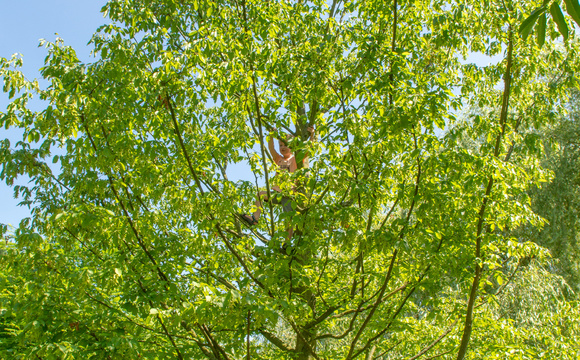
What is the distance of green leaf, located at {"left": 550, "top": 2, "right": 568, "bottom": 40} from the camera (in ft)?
3.34

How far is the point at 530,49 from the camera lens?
13.3 ft

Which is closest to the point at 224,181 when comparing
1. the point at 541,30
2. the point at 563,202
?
the point at 541,30

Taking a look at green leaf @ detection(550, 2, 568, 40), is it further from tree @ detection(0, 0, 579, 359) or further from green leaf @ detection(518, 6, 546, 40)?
tree @ detection(0, 0, 579, 359)

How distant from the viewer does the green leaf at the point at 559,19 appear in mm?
1019

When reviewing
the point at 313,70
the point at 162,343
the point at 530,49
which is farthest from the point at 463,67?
the point at 162,343

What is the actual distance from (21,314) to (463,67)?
4824 millimetres

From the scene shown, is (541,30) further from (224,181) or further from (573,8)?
(224,181)

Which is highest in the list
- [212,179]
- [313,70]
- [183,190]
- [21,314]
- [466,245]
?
[313,70]

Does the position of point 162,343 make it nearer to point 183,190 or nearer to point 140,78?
point 183,190

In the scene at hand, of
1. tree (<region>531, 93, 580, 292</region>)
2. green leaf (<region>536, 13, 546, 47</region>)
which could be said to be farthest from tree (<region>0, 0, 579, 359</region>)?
tree (<region>531, 93, 580, 292</region>)

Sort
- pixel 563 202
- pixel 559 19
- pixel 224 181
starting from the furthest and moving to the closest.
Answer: pixel 563 202 → pixel 224 181 → pixel 559 19

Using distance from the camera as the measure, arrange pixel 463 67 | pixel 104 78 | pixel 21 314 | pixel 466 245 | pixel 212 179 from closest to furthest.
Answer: pixel 21 314, pixel 104 78, pixel 466 245, pixel 212 179, pixel 463 67

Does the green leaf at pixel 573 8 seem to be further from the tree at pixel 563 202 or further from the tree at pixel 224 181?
the tree at pixel 563 202

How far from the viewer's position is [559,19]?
3.43 ft
